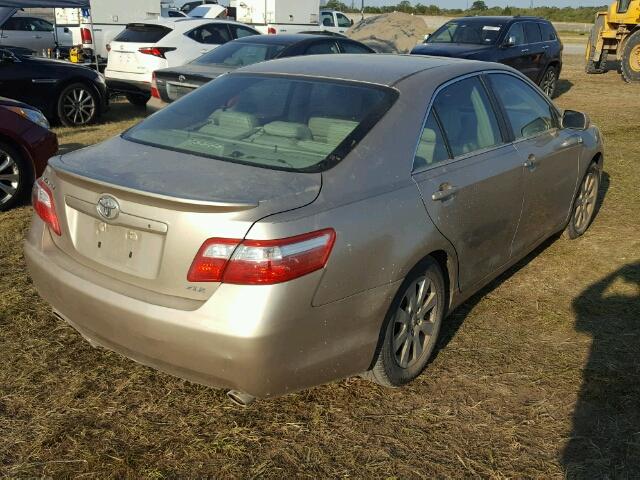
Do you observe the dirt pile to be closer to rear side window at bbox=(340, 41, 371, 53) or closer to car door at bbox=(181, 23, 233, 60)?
car door at bbox=(181, 23, 233, 60)

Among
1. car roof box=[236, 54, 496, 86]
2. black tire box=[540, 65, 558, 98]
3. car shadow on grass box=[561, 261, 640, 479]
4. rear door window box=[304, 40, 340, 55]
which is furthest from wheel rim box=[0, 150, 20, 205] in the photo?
black tire box=[540, 65, 558, 98]

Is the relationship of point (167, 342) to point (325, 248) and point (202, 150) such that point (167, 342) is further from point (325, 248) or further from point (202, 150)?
point (202, 150)

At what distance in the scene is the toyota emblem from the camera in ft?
8.59

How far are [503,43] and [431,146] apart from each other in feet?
33.7

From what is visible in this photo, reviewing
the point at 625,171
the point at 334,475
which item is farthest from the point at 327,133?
the point at 625,171

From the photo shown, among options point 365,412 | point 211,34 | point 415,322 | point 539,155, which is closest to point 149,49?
point 211,34

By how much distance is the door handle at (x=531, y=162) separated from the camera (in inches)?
160

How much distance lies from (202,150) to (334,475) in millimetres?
1548

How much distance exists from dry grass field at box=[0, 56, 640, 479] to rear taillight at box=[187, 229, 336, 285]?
2.64 ft

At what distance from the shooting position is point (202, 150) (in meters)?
3.07

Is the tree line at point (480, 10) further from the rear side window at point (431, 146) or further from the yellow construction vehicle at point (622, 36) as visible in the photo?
the rear side window at point (431, 146)

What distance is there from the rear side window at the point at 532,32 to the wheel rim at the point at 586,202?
8.74 meters

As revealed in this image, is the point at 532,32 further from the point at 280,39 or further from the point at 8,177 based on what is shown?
the point at 8,177

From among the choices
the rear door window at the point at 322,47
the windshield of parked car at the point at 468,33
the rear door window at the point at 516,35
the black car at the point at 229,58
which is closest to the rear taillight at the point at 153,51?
the black car at the point at 229,58
